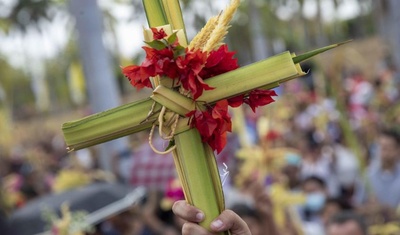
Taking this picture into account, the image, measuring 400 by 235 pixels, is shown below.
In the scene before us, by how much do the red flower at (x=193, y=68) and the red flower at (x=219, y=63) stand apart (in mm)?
28

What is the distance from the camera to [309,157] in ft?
27.5

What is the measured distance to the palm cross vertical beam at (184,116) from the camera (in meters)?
1.83

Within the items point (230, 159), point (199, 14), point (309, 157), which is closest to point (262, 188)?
point (230, 159)

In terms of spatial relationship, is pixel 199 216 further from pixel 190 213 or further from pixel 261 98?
pixel 261 98

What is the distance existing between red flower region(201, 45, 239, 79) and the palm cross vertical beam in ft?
0.07

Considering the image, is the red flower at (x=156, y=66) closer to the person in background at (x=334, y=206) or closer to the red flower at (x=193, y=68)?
the red flower at (x=193, y=68)

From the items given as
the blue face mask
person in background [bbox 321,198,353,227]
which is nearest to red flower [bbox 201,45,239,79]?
person in background [bbox 321,198,353,227]

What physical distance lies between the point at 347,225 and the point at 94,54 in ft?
12.0

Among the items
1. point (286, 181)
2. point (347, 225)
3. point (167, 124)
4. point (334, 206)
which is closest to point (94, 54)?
point (286, 181)

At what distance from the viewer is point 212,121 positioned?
184 centimetres

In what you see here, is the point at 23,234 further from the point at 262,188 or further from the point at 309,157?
the point at 309,157

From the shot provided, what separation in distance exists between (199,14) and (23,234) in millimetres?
22014

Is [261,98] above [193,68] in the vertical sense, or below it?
below

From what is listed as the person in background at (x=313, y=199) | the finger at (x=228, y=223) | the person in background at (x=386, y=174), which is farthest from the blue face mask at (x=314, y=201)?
the finger at (x=228, y=223)
